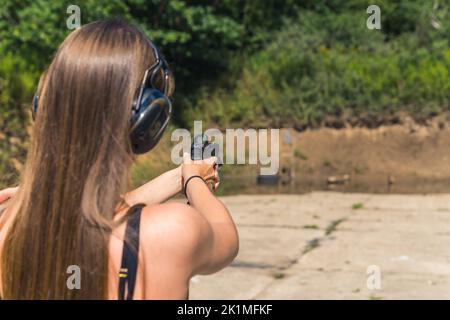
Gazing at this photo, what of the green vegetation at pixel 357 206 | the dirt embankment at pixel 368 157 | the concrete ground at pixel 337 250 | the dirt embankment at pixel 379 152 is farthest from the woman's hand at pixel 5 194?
the dirt embankment at pixel 379 152

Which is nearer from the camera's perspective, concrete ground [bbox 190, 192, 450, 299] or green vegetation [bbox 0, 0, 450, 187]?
concrete ground [bbox 190, 192, 450, 299]

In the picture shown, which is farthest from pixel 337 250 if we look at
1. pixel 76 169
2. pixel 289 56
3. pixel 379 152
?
pixel 289 56

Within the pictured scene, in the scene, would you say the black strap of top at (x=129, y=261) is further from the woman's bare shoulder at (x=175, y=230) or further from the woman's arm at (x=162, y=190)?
the woman's arm at (x=162, y=190)

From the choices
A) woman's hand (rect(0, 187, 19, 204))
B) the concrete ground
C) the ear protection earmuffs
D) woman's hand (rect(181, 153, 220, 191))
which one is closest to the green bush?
the concrete ground

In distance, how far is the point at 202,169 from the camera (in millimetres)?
2428

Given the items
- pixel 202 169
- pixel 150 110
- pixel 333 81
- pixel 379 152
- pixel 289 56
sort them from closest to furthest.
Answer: pixel 150 110 → pixel 202 169 → pixel 379 152 → pixel 333 81 → pixel 289 56

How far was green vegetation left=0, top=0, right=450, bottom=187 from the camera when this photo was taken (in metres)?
18.6

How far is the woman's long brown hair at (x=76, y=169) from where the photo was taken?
78.0 inches

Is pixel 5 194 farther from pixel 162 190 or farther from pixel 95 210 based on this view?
pixel 95 210

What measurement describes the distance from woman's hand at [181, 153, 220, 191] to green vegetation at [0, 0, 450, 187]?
15.1 meters

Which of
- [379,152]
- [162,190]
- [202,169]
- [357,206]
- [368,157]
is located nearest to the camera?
[202,169]

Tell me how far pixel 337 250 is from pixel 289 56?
10.7m

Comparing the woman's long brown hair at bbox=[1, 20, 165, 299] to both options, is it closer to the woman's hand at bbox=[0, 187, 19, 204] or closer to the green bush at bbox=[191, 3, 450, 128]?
the woman's hand at bbox=[0, 187, 19, 204]
